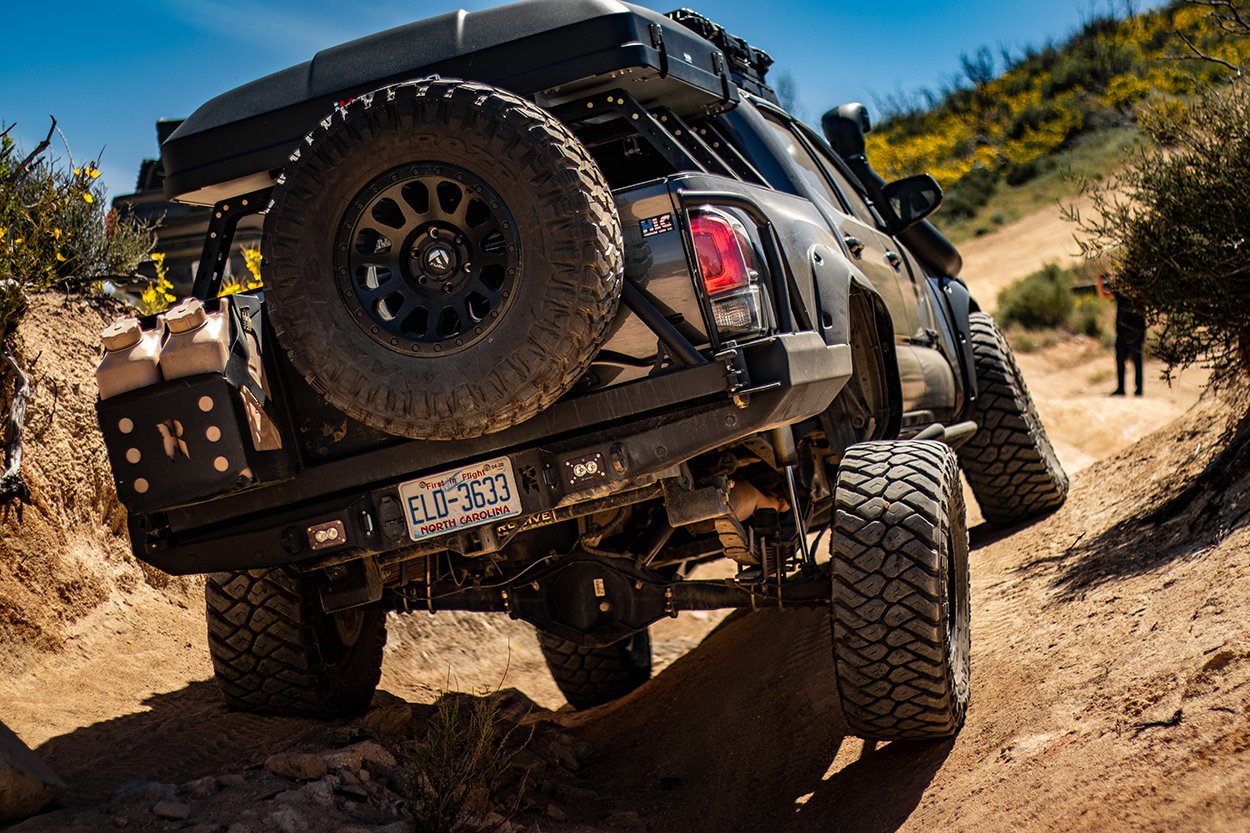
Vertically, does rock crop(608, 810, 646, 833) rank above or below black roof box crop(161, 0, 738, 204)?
below

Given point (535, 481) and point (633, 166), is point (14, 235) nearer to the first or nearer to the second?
point (633, 166)

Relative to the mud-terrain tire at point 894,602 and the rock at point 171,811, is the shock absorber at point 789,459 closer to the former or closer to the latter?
the mud-terrain tire at point 894,602

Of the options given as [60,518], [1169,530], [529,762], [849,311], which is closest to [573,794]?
[529,762]

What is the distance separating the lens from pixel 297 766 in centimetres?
409

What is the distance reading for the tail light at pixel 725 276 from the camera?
387 centimetres

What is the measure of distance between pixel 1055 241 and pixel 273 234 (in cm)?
2956

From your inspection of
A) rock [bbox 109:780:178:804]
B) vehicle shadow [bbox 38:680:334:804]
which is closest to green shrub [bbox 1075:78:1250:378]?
vehicle shadow [bbox 38:680:334:804]

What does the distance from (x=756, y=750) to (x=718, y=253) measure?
7.26ft

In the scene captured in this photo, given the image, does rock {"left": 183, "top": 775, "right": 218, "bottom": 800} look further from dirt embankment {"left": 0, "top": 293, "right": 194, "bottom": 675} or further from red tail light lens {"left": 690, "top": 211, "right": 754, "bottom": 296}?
dirt embankment {"left": 0, "top": 293, "right": 194, "bottom": 675}

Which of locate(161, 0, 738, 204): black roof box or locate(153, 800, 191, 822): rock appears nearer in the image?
locate(153, 800, 191, 822): rock

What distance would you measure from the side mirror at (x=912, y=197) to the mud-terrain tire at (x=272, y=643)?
137 inches

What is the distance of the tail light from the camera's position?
12.7 feet

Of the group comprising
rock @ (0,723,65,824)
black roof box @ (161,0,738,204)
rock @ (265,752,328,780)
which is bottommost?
rock @ (265,752,328,780)

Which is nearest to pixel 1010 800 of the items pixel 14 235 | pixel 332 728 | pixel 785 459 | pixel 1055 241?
pixel 785 459
